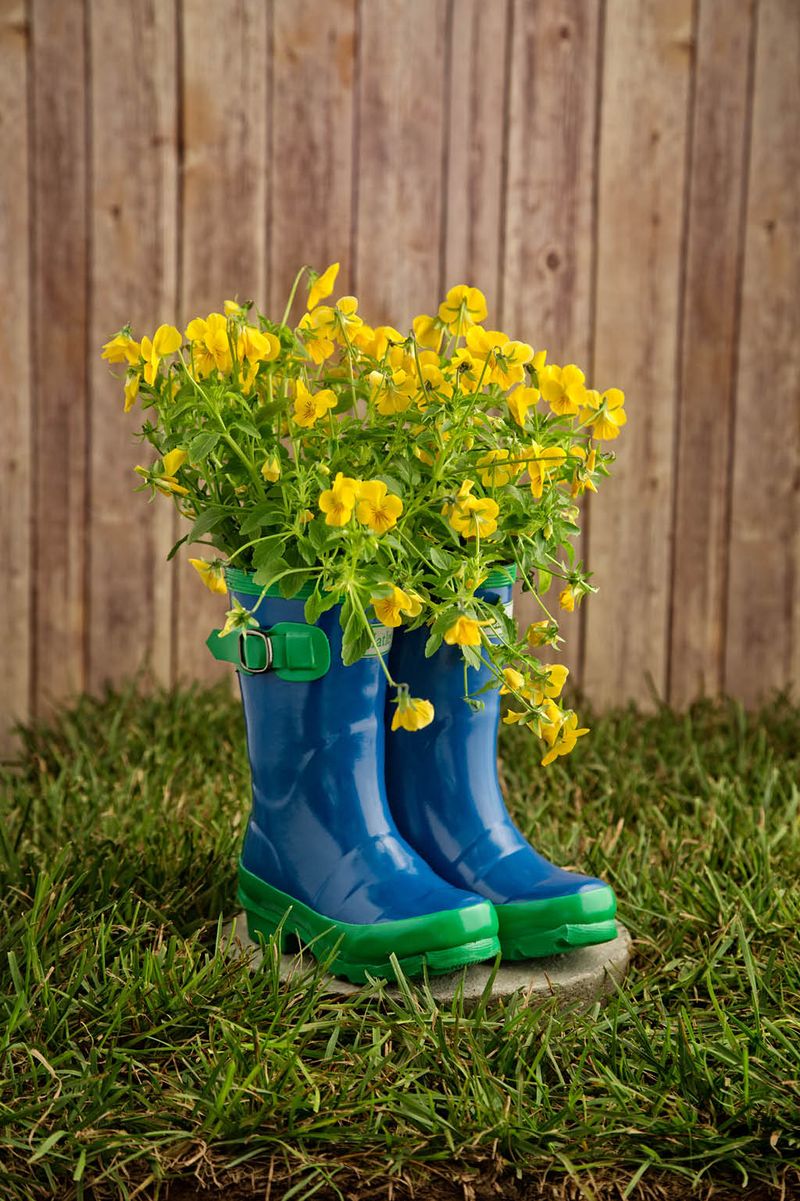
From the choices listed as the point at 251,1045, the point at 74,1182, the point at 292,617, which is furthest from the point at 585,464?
the point at 74,1182

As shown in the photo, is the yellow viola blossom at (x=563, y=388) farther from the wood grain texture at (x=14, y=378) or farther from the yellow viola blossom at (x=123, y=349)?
the wood grain texture at (x=14, y=378)

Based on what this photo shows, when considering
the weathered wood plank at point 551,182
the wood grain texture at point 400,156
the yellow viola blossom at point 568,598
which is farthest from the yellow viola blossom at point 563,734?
the wood grain texture at point 400,156

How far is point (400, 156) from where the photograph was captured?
2.05m

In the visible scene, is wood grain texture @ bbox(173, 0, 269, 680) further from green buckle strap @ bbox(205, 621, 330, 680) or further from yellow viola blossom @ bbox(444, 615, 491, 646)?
yellow viola blossom @ bbox(444, 615, 491, 646)

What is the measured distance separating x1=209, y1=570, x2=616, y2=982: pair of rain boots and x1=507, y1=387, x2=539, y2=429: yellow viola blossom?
0.16 meters

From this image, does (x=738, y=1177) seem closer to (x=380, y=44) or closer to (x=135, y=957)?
(x=135, y=957)

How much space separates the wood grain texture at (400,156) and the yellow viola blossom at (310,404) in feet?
3.32

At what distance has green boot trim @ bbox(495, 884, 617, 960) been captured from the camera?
3.63ft

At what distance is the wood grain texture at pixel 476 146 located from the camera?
2039 mm

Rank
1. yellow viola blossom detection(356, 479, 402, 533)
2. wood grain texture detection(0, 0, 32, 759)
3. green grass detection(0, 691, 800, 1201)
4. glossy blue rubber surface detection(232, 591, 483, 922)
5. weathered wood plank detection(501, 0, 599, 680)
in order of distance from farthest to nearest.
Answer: weathered wood plank detection(501, 0, 599, 680) < wood grain texture detection(0, 0, 32, 759) < glossy blue rubber surface detection(232, 591, 483, 922) < yellow viola blossom detection(356, 479, 402, 533) < green grass detection(0, 691, 800, 1201)

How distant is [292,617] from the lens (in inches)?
43.6

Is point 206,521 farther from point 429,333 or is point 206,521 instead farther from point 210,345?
point 429,333

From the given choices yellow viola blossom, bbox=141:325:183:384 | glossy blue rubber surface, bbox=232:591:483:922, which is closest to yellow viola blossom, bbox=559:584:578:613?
glossy blue rubber surface, bbox=232:591:483:922

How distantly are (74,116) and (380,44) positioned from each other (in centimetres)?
50
